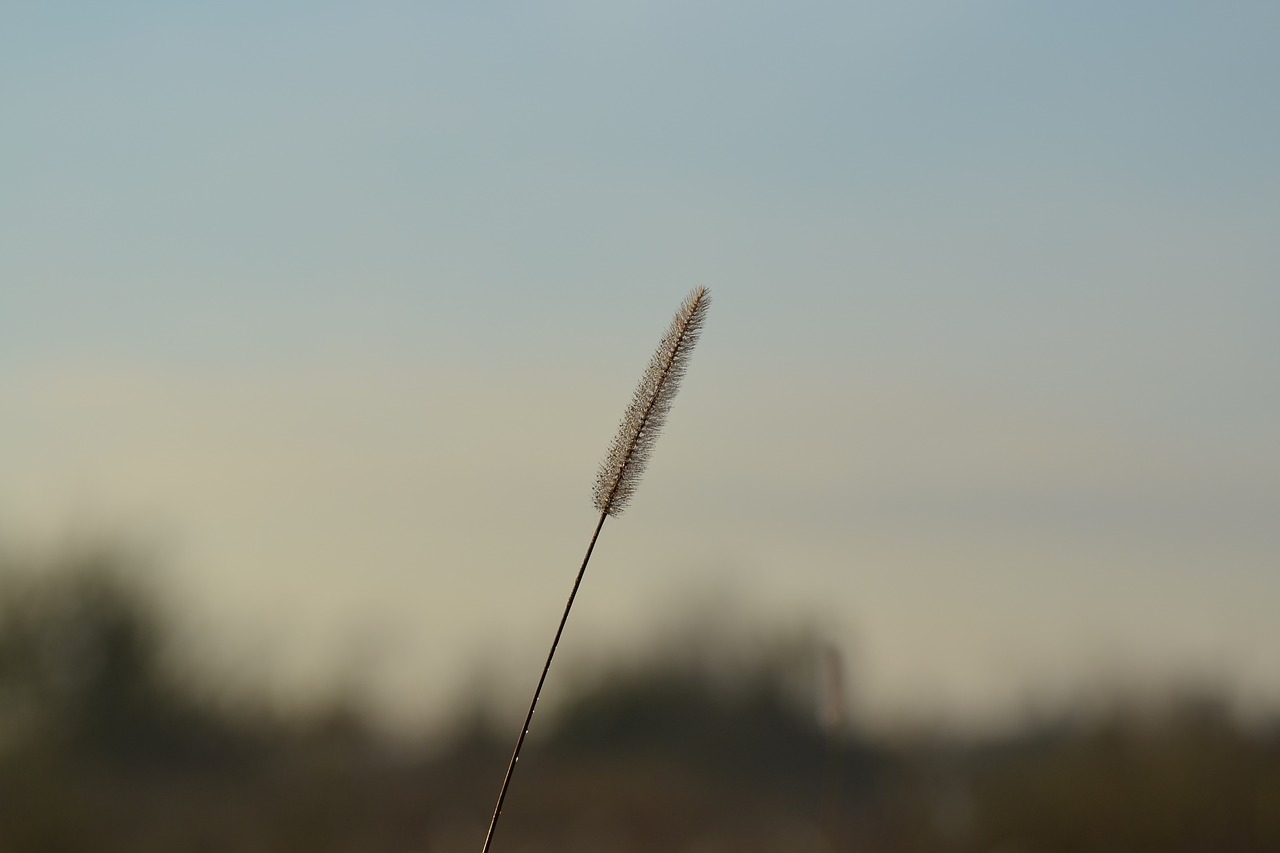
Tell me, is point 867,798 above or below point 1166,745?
below

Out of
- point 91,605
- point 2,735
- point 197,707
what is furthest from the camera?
point 91,605

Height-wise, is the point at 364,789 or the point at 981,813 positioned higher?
the point at 981,813

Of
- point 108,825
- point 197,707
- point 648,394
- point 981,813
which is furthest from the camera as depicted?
point 197,707

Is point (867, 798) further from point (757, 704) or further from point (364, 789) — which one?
point (364, 789)

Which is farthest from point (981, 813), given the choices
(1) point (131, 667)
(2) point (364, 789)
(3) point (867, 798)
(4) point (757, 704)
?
(1) point (131, 667)

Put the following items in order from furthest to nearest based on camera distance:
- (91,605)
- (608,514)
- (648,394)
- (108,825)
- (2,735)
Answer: (91,605) → (2,735) → (108,825) → (648,394) → (608,514)

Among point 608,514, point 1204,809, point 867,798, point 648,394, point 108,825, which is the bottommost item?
point 108,825

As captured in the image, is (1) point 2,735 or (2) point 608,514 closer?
(2) point 608,514

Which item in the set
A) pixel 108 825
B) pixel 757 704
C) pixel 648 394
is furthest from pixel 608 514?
pixel 757 704

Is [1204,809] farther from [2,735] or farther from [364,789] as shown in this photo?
[2,735]
